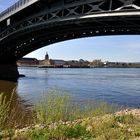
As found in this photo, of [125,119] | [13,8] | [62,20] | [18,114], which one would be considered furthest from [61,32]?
[125,119]

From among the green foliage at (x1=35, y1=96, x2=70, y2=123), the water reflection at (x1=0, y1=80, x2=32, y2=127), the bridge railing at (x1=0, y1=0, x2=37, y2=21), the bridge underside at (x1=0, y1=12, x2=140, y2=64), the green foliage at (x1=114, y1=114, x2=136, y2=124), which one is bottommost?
the water reflection at (x1=0, y1=80, x2=32, y2=127)

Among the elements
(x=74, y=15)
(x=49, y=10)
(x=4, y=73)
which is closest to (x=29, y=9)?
(x=49, y=10)

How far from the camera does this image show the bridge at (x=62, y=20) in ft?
85.6

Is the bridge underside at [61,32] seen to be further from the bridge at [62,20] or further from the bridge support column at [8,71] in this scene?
the bridge support column at [8,71]

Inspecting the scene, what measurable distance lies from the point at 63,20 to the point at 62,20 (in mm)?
156

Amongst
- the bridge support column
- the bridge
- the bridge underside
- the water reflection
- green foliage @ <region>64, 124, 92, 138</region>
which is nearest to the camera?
green foliage @ <region>64, 124, 92, 138</region>

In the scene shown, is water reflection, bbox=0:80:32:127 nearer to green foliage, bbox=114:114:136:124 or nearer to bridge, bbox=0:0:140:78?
green foliage, bbox=114:114:136:124

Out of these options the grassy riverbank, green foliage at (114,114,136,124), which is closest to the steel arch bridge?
green foliage at (114,114,136,124)

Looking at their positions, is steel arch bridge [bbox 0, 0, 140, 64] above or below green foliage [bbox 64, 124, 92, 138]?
above

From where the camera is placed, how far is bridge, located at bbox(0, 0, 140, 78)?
2609cm

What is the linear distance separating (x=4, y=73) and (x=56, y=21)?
3288cm

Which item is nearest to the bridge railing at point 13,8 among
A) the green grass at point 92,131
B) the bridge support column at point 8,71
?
the bridge support column at point 8,71

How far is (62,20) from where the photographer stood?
31.9 meters

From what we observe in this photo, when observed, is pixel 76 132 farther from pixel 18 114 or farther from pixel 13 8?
pixel 13 8
